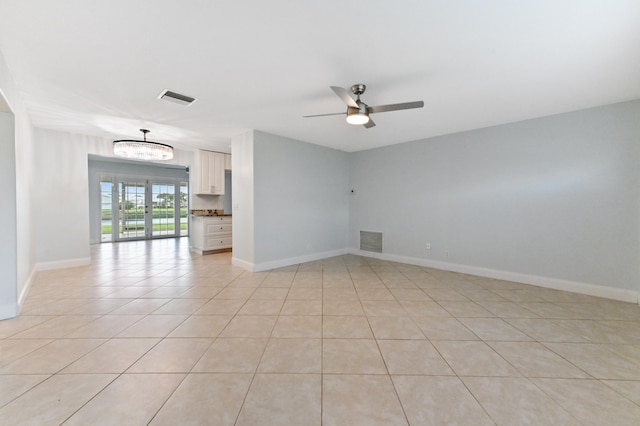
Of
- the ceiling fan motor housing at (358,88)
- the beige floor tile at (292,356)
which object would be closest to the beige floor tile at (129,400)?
the beige floor tile at (292,356)

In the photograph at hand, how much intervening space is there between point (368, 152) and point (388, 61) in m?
3.47

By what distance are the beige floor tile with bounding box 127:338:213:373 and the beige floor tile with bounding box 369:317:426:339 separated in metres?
1.49

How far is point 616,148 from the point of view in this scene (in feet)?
10.4

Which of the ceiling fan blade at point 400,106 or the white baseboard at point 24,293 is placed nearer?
the ceiling fan blade at point 400,106

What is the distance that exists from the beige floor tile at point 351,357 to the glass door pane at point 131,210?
862 cm

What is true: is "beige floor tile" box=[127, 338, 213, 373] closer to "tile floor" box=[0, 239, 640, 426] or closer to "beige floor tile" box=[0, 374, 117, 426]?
"tile floor" box=[0, 239, 640, 426]

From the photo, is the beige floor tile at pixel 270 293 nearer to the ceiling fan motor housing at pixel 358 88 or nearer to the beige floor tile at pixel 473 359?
the beige floor tile at pixel 473 359

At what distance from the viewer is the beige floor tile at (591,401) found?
137 centimetres

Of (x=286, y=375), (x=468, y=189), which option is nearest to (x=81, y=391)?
(x=286, y=375)

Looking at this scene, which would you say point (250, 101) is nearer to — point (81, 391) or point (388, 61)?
point (388, 61)

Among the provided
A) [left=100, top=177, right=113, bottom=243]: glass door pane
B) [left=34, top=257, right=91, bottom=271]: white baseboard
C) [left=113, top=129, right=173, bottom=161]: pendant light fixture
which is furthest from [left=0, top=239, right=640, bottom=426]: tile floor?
[left=100, top=177, right=113, bottom=243]: glass door pane

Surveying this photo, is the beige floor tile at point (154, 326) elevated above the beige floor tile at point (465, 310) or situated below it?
above

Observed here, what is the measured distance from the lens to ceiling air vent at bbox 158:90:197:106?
2935 millimetres

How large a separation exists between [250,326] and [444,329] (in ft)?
A: 6.05
